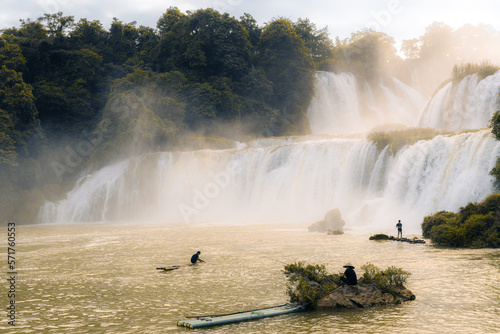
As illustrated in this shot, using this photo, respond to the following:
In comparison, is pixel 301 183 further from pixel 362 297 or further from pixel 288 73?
pixel 288 73

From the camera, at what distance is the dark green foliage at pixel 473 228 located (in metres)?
22.1

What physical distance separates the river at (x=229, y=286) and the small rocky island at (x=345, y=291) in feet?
1.23

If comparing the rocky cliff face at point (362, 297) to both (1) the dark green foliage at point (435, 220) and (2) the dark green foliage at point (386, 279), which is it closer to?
(2) the dark green foliage at point (386, 279)

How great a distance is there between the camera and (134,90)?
60750mm

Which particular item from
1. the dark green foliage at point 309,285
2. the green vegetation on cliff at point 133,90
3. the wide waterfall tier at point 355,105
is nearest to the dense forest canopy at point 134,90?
the green vegetation on cliff at point 133,90

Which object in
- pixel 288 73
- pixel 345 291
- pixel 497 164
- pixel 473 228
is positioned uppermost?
pixel 288 73

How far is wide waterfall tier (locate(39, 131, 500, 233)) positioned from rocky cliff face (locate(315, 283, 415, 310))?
1754 centimetres

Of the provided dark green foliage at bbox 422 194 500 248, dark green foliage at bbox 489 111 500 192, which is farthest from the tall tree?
dark green foliage at bbox 422 194 500 248

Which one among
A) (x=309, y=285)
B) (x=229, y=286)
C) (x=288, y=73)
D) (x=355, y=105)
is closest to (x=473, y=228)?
(x=309, y=285)

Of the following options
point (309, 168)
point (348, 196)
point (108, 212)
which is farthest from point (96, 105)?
point (348, 196)

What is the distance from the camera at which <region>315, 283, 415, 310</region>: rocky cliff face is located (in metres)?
12.6

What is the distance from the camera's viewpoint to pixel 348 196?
131 ft

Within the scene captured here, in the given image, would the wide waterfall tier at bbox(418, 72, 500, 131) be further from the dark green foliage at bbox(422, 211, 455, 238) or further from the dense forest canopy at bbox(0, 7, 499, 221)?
the dense forest canopy at bbox(0, 7, 499, 221)

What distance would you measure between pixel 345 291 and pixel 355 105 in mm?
75050
